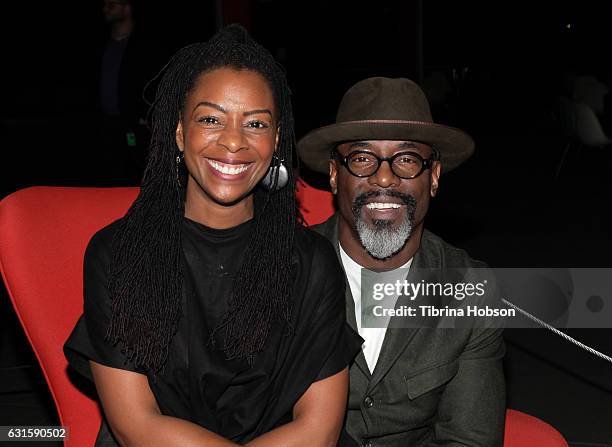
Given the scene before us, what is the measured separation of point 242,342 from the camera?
2051 mm

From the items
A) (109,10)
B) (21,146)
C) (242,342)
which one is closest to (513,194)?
(109,10)

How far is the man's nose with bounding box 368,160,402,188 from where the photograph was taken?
8.14ft

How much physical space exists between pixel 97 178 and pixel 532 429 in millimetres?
10649

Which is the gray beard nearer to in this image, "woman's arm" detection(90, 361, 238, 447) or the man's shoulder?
the man's shoulder

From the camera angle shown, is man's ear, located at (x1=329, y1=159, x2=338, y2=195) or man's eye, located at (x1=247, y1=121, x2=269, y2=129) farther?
man's ear, located at (x1=329, y1=159, x2=338, y2=195)

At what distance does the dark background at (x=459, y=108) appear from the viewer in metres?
4.85

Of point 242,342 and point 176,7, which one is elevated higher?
point 176,7

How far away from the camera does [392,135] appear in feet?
8.18

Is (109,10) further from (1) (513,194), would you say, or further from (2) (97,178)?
(2) (97,178)

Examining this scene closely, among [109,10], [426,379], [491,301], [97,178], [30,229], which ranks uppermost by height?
[109,10]

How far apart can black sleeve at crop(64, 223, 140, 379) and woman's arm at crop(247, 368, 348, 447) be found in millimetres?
355

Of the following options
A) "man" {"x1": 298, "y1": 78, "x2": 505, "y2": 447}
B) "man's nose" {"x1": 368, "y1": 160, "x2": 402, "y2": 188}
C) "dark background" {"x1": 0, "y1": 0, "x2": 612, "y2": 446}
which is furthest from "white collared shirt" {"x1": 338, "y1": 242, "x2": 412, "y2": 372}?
"dark background" {"x1": 0, "y1": 0, "x2": 612, "y2": 446}

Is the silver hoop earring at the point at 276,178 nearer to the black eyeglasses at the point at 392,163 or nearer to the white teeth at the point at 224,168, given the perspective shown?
the white teeth at the point at 224,168

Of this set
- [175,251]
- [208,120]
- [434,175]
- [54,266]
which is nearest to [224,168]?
[208,120]
